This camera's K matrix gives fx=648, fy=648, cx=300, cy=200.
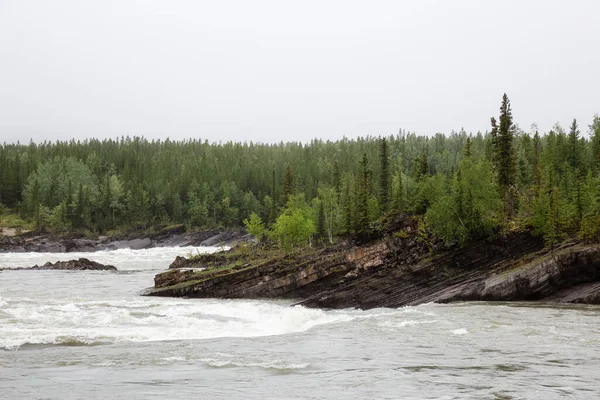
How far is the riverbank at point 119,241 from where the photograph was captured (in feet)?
456

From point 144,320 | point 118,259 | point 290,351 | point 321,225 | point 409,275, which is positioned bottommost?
point 118,259

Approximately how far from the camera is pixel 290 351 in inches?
1163

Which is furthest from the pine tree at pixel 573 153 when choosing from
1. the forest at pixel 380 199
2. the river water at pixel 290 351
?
the river water at pixel 290 351

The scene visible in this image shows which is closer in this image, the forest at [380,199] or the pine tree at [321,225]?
the forest at [380,199]

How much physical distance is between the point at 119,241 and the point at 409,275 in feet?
371

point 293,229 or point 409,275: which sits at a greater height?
point 293,229

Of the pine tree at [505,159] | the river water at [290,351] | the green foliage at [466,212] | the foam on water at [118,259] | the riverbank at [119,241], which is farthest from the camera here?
the riverbank at [119,241]

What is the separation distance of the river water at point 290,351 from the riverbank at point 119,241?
92.7 metres

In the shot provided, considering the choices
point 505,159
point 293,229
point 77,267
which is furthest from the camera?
point 77,267

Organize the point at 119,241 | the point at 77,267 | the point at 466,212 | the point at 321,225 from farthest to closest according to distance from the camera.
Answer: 1. the point at 119,241
2. the point at 321,225
3. the point at 77,267
4. the point at 466,212

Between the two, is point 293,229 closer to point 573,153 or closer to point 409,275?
point 409,275

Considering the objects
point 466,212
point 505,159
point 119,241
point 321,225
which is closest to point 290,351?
point 466,212

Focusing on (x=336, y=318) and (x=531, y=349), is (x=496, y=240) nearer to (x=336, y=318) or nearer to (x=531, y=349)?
(x=336, y=318)

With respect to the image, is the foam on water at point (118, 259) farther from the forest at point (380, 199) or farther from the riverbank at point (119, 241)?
the forest at point (380, 199)
